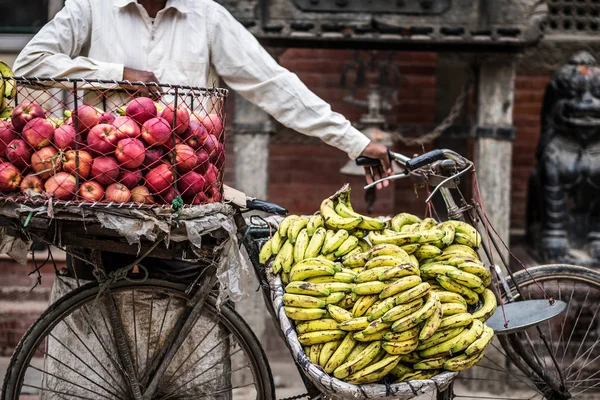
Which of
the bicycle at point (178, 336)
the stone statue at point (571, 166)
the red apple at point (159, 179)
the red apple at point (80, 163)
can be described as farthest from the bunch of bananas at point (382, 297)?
the stone statue at point (571, 166)

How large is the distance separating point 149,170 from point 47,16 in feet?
11.2

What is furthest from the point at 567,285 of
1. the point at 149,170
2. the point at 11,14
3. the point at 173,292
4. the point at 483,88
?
the point at 11,14

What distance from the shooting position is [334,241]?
10.8 feet

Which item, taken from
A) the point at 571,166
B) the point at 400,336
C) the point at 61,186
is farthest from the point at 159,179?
the point at 571,166

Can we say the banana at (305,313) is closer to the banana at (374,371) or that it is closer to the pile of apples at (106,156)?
the banana at (374,371)

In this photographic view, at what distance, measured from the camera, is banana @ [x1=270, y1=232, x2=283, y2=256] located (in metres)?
3.42

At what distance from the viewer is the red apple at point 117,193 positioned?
304 centimetres

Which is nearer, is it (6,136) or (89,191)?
(89,191)

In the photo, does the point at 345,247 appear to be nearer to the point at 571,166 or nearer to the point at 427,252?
the point at 427,252

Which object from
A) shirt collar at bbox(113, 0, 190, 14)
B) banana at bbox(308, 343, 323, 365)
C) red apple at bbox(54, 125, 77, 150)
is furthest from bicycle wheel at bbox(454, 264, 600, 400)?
red apple at bbox(54, 125, 77, 150)

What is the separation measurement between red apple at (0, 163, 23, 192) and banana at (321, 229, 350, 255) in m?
1.12

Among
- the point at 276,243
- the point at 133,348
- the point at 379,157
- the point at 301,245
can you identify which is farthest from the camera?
the point at 379,157

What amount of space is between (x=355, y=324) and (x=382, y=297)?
14 cm

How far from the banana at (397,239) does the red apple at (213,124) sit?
71 centimetres
